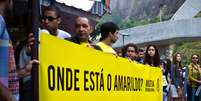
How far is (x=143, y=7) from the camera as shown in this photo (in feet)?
271

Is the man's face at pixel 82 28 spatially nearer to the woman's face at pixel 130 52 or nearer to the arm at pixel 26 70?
the arm at pixel 26 70

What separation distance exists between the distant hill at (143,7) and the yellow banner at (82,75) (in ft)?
212

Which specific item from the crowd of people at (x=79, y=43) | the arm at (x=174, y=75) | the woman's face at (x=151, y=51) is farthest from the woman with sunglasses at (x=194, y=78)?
the woman's face at (x=151, y=51)

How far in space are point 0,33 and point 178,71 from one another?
908 cm

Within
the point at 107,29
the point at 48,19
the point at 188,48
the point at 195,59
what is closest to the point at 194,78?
the point at 195,59

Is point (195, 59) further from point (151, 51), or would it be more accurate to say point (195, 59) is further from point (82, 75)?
point (82, 75)

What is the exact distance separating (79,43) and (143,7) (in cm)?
7680

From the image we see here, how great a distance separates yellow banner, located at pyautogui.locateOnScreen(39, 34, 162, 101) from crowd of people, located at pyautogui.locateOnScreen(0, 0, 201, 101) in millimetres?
147

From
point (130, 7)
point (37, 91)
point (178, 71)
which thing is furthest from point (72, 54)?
point (130, 7)

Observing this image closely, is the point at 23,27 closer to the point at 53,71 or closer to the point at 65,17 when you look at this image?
the point at 53,71

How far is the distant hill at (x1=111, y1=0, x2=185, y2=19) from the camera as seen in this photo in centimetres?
7300

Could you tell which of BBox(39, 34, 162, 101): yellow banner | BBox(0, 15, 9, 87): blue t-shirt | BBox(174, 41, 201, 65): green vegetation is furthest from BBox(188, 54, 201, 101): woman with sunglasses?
BBox(174, 41, 201, 65): green vegetation

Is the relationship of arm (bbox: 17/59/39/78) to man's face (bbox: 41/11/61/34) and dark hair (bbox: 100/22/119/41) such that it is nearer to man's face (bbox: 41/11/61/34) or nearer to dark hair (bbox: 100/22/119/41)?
man's face (bbox: 41/11/61/34)

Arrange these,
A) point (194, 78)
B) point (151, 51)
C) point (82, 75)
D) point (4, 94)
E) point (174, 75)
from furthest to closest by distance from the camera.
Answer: point (194, 78) < point (174, 75) < point (151, 51) < point (82, 75) < point (4, 94)
